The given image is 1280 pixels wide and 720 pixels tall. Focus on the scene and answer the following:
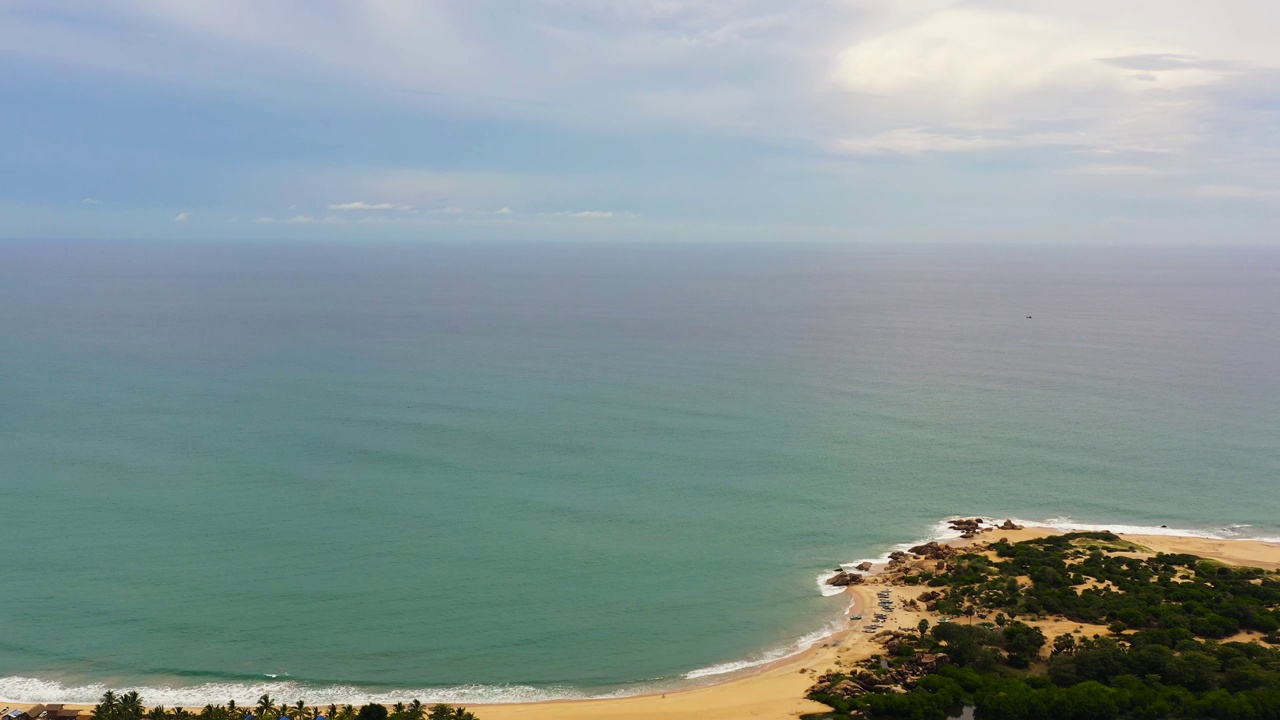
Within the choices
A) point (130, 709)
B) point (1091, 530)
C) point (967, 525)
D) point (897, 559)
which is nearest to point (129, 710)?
point (130, 709)

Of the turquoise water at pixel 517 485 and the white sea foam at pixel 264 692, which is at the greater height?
the turquoise water at pixel 517 485

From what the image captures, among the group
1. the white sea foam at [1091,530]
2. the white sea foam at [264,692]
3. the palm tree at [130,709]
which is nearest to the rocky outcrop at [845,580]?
the white sea foam at [1091,530]

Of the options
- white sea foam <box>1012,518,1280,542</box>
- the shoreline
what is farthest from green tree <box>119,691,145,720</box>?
white sea foam <box>1012,518,1280,542</box>

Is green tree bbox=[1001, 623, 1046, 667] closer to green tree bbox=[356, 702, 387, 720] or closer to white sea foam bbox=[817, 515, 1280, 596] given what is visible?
white sea foam bbox=[817, 515, 1280, 596]

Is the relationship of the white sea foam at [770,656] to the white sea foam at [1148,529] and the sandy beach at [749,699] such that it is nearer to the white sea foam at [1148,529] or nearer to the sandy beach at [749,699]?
the sandy beach at [749,699]

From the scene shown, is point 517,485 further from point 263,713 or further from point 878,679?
point 878,679
